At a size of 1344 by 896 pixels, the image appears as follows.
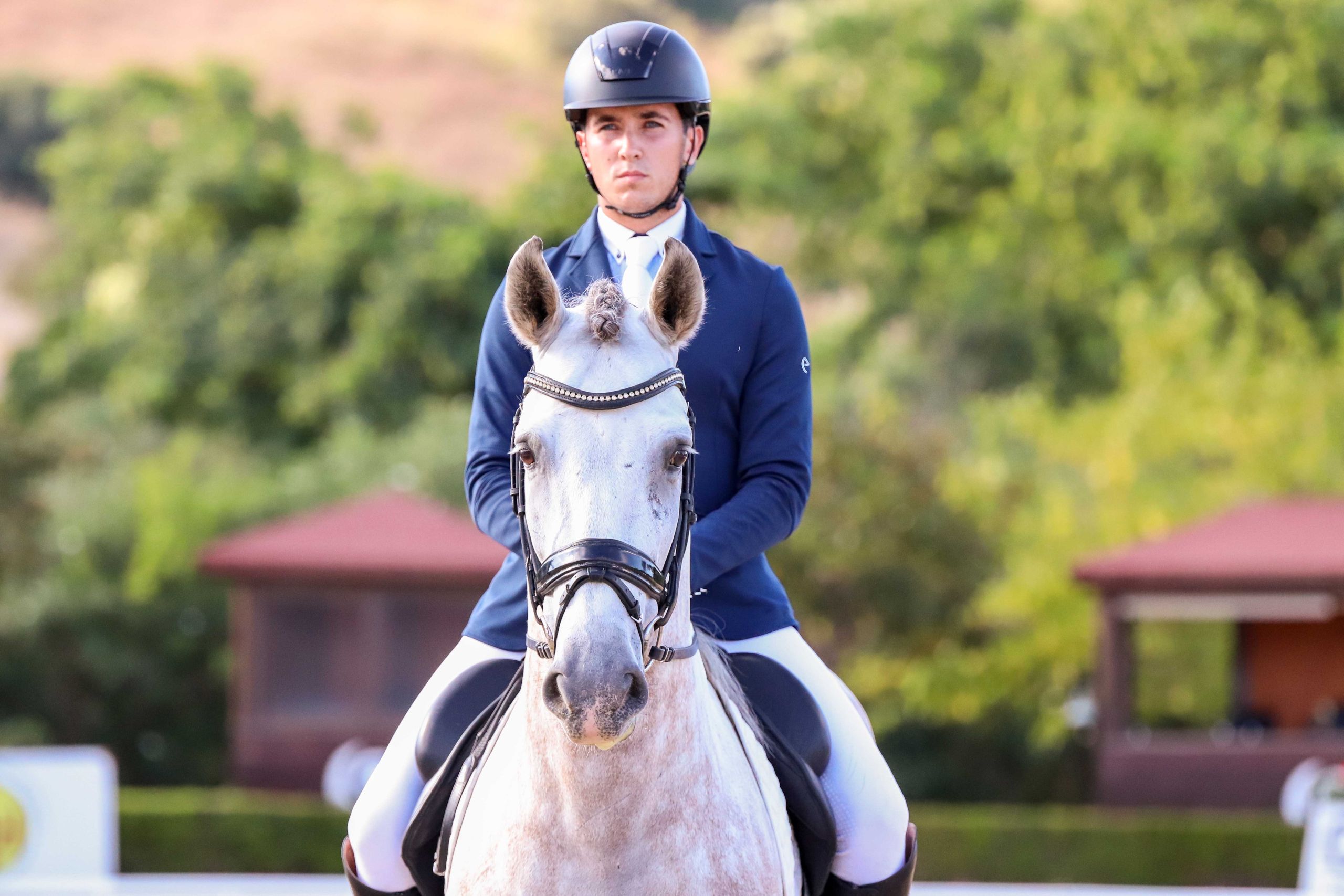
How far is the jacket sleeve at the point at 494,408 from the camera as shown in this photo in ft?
11.8

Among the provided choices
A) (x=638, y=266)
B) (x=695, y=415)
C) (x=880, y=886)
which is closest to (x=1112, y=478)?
(x=880, y=886)

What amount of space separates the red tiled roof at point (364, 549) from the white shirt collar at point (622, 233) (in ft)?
62.0

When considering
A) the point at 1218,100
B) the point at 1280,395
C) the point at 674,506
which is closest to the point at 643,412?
the point at 674,506

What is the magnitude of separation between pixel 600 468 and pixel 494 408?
0.74 metres

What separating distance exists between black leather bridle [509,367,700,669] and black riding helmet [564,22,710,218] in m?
0.81

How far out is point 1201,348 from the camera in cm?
2627

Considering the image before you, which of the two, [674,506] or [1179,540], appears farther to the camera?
[1179,540]

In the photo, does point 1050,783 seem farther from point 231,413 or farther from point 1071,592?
point 231,413

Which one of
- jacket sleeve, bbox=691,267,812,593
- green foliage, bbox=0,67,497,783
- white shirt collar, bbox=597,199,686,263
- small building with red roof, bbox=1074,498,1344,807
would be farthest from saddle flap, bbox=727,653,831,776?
green foliage, bbox=0,67,497,783

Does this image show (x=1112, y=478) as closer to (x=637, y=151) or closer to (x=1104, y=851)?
(x=1104, y=851)

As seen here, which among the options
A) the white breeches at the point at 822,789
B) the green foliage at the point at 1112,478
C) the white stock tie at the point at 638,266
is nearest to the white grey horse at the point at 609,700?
the white breeches at the point at 822,789

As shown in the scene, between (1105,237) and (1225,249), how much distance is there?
10.4ft

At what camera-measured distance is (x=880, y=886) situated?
3.87 m

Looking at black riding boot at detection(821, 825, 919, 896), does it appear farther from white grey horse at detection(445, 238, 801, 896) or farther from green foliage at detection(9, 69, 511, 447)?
green foliage at detection(9, 69, 511, 447)
